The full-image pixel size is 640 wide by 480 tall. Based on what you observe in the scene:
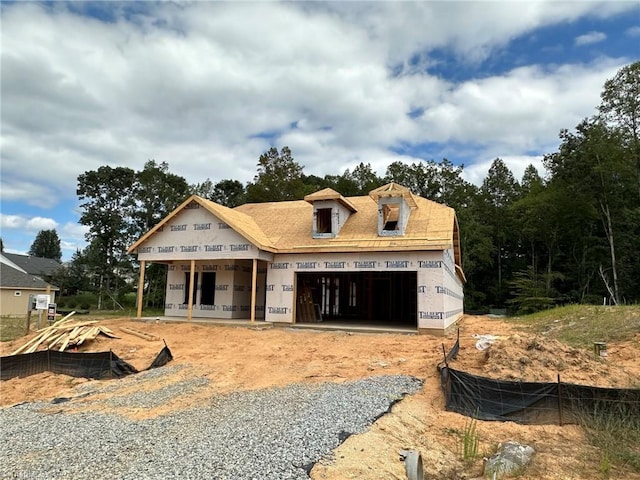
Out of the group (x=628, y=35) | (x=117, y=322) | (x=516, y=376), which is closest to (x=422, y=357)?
(x=516, y=376)

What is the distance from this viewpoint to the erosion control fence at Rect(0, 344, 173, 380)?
10.6m

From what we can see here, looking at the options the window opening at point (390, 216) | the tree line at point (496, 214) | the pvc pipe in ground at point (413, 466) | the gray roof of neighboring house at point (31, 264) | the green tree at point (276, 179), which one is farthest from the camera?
the gray roof of neighboring house at point (31, 264)

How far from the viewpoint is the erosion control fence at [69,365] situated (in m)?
10.6

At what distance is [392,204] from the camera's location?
55.7ft

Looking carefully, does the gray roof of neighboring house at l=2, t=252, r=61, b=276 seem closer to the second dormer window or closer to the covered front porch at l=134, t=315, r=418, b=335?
the covered front porch at l=134, t=315, r=418, b=335

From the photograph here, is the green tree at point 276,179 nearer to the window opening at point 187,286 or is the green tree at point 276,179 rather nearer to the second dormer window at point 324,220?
the window opening at point 187,286

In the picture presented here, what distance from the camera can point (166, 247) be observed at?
1822cm

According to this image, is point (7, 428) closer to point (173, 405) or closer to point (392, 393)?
point (173, 405)

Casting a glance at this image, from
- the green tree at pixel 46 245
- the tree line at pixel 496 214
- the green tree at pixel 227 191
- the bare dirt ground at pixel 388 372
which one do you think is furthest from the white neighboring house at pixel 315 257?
the green tree at pixel 46 245

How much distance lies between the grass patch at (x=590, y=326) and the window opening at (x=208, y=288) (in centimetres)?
1359

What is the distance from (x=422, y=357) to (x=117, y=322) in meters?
12.8

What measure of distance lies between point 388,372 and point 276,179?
30.9 meters

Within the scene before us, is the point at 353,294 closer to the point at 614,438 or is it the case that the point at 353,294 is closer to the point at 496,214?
the point at 614,438

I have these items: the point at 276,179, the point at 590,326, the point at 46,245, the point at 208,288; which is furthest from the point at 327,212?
the point at 46,245
